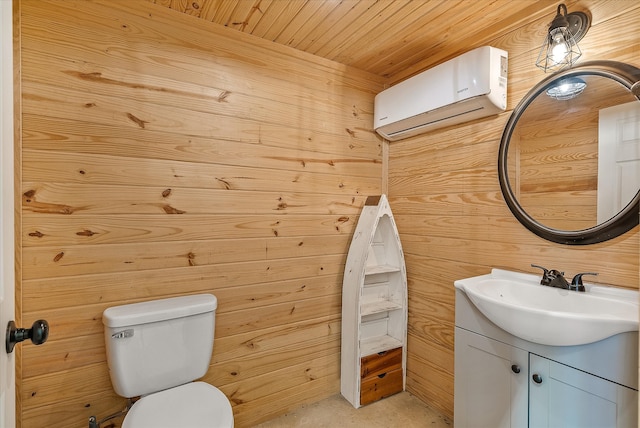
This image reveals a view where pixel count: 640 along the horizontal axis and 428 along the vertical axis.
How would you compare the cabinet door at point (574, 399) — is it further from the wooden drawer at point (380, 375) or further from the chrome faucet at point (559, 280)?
A: the wooden drawer at point (380, 375)

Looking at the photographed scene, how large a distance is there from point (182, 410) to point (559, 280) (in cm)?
162

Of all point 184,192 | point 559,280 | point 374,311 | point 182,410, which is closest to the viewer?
point 182,410

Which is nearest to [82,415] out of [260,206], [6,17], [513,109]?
[260,206]

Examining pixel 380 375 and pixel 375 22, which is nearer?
pixel 375 22

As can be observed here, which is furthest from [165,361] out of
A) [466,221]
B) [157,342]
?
[466,221]

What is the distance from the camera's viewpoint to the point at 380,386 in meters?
2.05

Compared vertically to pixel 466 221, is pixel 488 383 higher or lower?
lower

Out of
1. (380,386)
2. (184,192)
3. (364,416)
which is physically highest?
(184,192)

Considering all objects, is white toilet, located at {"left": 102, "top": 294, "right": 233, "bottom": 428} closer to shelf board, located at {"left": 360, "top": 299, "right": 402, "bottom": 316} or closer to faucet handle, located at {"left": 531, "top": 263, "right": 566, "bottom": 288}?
shelf board, located at {"left": 360, "top": 299, "right": 402, "bottom": 316}

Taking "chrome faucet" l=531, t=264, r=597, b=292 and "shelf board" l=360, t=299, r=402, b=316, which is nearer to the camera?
"chrome faucet" l=531, t=264, r=597, b=292

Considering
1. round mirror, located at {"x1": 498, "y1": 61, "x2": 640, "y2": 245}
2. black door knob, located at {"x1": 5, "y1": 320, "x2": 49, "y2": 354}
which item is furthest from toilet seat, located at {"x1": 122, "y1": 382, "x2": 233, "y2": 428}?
round mirror, located at {"x1": 498, "y1": 61, "x2": 640, "y2": 245}

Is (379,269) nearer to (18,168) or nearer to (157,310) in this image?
(157,310)

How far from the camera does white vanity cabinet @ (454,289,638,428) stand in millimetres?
1030

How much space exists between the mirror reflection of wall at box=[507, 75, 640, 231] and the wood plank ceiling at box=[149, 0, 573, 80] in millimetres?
413
